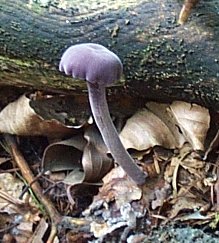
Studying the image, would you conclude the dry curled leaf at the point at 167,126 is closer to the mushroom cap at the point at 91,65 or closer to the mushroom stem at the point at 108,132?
the mushroom stem at the point at 108,132

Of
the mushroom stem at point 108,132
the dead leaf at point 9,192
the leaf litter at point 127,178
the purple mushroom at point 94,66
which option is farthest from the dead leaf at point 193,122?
the dead leaf at point 9,192

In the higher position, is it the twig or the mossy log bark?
the mossy log bark

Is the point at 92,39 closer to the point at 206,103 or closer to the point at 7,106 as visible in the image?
the point at 206,103

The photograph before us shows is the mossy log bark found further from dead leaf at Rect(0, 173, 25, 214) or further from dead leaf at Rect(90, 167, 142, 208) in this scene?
dead leaf at Rect(0, 173, 25, 214)

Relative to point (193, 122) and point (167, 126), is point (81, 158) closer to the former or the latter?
point (167, 126)

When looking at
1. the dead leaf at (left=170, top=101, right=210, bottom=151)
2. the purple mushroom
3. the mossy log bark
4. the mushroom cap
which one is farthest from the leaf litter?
the mushroom cap

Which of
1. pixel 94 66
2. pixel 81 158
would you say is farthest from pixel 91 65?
pixel 81 158
